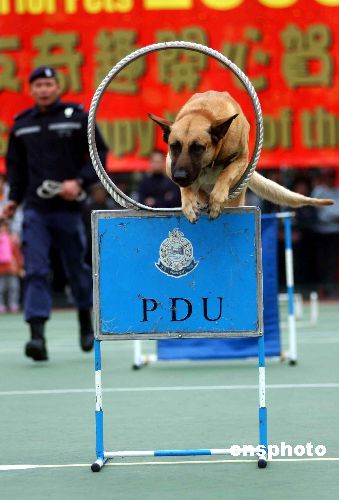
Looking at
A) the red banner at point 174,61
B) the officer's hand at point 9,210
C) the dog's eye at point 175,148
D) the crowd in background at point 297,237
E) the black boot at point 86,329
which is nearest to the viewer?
the dog's eye at point 175,148

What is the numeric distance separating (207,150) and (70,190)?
4.99m

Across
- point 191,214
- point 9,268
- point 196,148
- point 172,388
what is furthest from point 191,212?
point 9,268

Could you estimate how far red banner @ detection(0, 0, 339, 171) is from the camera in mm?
20469

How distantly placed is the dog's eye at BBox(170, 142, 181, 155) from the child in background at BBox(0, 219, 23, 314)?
523 inches

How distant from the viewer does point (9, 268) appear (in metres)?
20.0

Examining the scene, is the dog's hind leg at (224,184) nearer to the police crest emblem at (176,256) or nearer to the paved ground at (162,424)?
the police crest emblem at (176,256)

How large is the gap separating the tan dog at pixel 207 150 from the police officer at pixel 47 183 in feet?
15.0

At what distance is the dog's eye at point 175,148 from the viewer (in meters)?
6.60

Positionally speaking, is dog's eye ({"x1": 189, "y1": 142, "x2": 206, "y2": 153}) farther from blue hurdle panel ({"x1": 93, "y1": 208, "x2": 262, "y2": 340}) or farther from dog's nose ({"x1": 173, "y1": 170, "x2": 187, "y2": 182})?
blue hurdle panel ({"x1": 93, "y1": 208, "x2": 262, "y2": 340})

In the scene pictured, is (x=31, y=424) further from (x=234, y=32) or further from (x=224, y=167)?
(x=234, y=32)

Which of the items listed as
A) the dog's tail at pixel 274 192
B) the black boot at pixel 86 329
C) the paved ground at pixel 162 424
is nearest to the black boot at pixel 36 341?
the paved ground at pixel 162 424

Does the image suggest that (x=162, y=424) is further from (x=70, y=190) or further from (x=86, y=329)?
(x=86, y=329)

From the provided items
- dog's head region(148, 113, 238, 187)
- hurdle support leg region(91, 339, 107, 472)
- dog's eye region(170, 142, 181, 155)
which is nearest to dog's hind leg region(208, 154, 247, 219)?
dog's head region(148, 113, 238, 187)

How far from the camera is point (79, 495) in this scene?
5.81 meters
